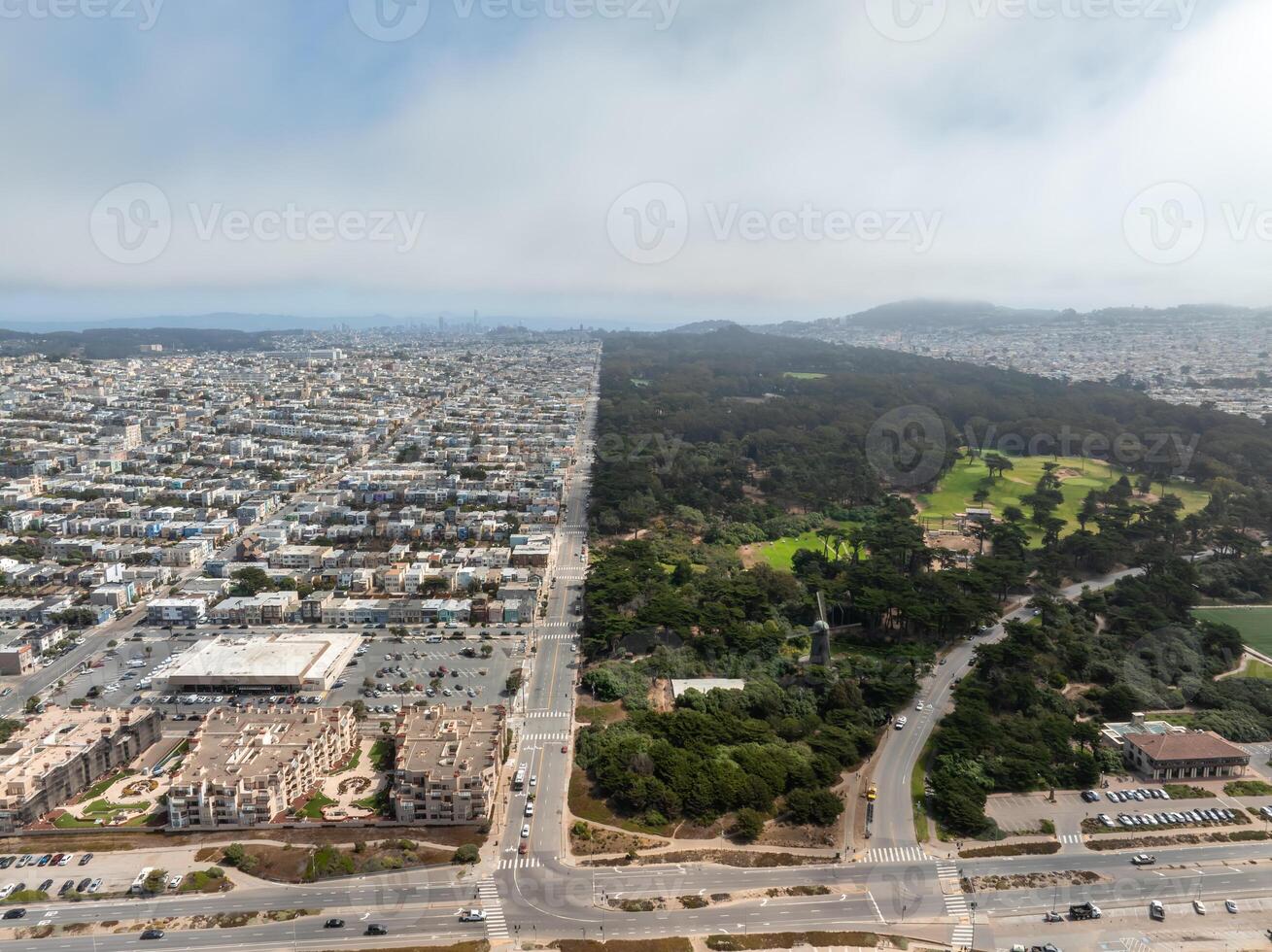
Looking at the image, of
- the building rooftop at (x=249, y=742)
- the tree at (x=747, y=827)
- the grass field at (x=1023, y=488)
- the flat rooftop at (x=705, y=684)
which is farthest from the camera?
the grass field at (x=1023, y=488)

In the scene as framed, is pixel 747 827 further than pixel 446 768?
No

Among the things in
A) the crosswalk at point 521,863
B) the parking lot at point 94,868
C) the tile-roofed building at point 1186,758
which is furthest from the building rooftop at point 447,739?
the tile-roofed building at point 1186,758

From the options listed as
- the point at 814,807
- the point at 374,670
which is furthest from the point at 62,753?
the point at 814,807

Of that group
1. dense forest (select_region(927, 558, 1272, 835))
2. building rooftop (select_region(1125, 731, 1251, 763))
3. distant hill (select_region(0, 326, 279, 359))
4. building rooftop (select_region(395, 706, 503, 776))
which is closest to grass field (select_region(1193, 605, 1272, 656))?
dense forest (select_region(927, 558, 1272, 835))

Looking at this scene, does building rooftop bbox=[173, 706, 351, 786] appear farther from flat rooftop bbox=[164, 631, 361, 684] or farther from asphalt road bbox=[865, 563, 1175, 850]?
asphalt road bbox=[865, 563, 1175, 850]

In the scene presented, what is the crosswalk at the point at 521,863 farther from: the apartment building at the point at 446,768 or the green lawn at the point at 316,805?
the green lawn at the point at 316,805

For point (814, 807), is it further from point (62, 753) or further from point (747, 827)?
point (62, 753)
